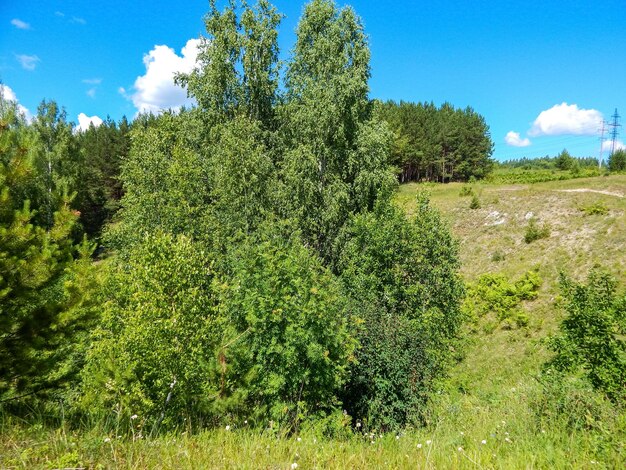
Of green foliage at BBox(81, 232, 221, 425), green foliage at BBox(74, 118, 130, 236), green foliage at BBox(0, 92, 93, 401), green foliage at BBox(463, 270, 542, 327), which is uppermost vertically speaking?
green foliage at BBox(74, 118, 130, 236)

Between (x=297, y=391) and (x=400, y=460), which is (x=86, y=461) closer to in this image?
(x=400, y=460)

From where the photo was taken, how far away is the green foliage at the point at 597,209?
25461 millimetres

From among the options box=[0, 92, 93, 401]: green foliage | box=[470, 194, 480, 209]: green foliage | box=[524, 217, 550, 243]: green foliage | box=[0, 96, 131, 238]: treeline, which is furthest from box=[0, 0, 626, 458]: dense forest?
box=[470, 194, 480, 209]: green foliage

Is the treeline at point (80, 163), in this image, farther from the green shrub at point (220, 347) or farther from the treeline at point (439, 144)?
the treeline at point (439, 144)

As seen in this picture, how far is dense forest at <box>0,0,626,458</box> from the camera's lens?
6.21 m

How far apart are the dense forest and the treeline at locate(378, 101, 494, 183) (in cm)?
4268

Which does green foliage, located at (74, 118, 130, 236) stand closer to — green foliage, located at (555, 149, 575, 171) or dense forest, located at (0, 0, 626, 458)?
dense forest, located at (0, 0, 626, 458)

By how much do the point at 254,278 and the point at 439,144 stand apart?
63.2 metres

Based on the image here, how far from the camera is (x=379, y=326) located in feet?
39.4

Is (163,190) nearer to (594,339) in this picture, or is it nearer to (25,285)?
(25,285)

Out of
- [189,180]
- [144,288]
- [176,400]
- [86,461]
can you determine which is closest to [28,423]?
[86,461]

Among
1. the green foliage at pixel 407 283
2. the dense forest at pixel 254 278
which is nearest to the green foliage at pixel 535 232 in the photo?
the dense forest at pixel 254 278

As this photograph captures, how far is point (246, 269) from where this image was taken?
10.1 metres

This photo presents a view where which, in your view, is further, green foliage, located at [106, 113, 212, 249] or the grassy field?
green foliage, located at [106, 113, 212, 249]
